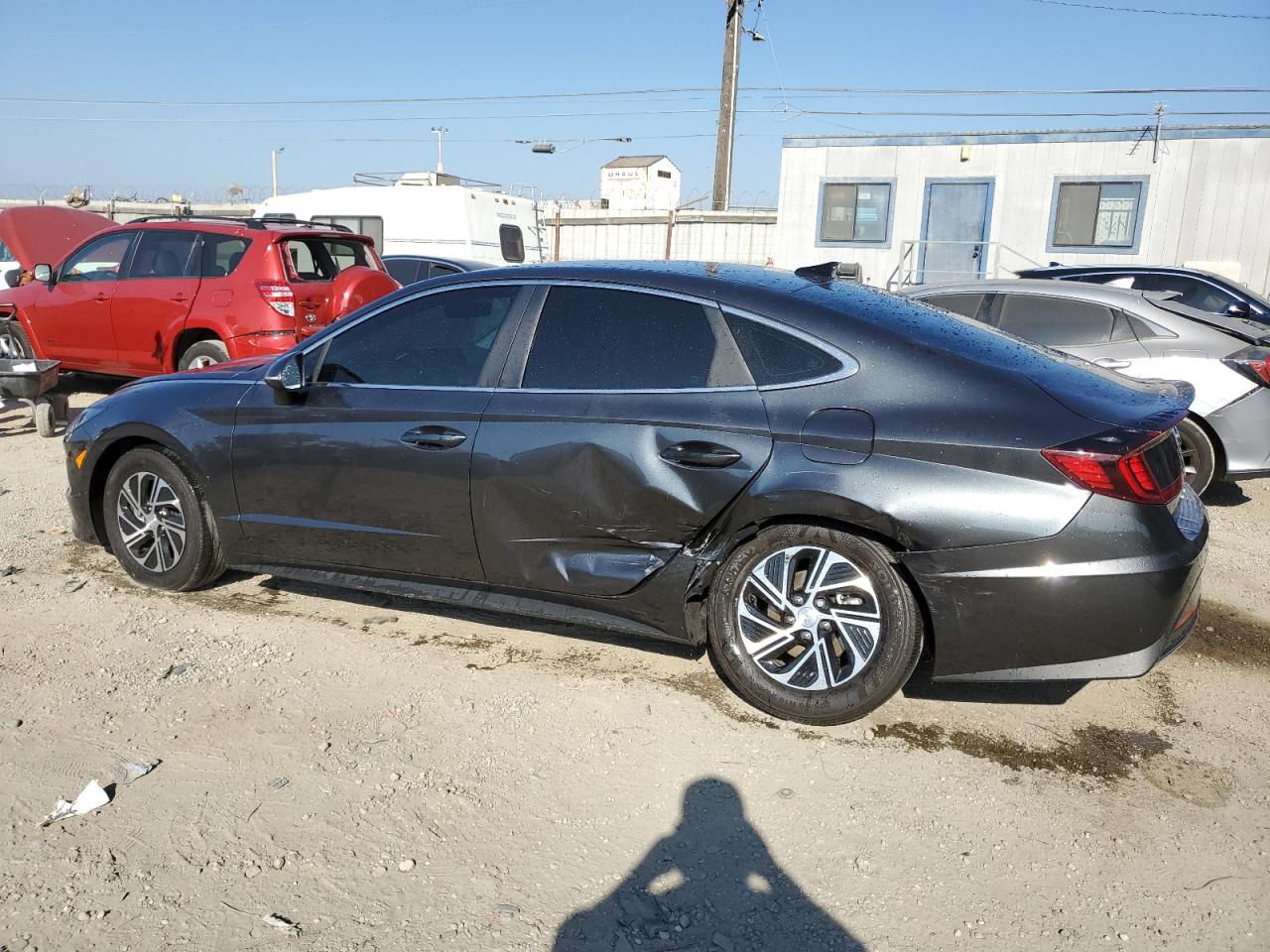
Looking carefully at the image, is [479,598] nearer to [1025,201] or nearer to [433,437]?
[433,437]

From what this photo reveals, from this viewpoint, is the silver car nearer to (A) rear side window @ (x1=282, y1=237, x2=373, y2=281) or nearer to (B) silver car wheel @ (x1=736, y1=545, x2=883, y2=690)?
(B) silver car wheel @ (x1=736, y1=545, x2=883, y2=690)

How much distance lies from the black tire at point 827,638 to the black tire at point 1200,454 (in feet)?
14.0

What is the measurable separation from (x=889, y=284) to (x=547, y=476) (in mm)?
17481

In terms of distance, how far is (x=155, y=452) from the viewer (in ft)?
15.4

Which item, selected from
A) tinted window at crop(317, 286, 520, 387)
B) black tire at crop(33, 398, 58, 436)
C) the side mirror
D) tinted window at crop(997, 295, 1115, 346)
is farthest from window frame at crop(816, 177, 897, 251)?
the side mirror

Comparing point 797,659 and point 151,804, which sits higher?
point 797,659

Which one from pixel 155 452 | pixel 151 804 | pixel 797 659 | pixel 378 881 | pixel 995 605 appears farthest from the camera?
pixel 155 452

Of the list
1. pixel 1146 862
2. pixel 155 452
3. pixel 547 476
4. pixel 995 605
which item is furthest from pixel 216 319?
pixel 1146 862

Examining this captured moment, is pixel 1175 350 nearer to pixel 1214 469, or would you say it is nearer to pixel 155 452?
pixel 1214 469

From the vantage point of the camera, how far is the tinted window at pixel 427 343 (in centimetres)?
409

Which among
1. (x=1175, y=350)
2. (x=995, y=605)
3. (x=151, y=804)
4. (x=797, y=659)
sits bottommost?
(x=151, y=804)

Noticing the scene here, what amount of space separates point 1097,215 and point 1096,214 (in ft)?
0.09

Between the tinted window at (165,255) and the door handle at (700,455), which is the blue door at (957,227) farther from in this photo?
the door handle at (700,455)

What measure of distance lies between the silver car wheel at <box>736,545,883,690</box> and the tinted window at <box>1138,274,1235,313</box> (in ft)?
28.8
